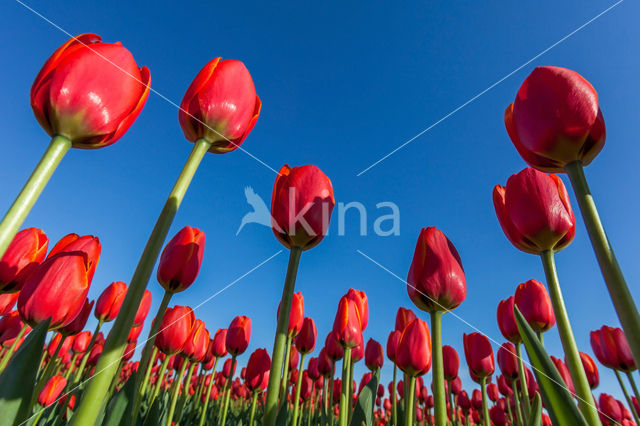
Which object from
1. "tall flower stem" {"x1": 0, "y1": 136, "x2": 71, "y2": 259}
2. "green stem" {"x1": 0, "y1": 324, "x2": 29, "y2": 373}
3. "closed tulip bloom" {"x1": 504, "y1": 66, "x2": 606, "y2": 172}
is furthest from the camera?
"green stem" {"x1": 0, "y1": 324, "x2": 29, "y2": 373}

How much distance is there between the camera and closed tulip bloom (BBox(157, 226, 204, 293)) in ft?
5.38

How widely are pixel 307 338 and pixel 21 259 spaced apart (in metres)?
2.37

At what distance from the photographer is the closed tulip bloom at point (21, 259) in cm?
157

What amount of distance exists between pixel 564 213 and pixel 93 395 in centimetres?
145

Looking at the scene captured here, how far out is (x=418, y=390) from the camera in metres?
5.66

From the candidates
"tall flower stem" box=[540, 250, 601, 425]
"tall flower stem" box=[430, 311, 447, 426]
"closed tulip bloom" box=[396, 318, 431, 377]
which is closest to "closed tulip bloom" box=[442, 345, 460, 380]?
"closed tulip bloom" box=[396, 318, 431, 377]


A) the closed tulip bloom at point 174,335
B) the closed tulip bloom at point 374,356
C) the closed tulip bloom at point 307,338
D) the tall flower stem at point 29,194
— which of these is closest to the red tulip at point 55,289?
the tall flower stem at point 29,194

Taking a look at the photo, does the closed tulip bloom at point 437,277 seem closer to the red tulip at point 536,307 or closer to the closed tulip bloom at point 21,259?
the red tulip at point 536,307

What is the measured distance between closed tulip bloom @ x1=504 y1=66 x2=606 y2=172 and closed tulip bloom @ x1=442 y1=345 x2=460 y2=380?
2.65 meters

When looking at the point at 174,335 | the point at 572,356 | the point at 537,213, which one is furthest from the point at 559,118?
Result: the point at 174,335

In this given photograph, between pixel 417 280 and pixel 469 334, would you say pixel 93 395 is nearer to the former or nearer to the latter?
pixel 417 280

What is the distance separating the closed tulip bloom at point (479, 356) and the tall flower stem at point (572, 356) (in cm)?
207

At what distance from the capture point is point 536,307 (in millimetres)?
2004

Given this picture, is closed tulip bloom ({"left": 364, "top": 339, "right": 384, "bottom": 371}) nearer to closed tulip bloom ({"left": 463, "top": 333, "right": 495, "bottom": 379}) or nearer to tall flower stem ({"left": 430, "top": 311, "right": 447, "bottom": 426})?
closed tulip bloom ({"left": 463, "top": 333, "right": 495, "bottom": 379})
